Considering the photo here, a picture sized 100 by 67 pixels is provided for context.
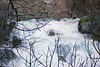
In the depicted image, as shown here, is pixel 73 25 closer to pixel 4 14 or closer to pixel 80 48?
pixel 80 48

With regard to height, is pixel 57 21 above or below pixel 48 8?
below

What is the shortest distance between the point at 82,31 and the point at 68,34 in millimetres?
676

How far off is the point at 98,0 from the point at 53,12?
3102 millimetres

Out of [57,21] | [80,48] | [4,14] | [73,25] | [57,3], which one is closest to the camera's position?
[4,14]

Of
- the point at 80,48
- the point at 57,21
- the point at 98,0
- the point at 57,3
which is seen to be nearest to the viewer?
the point at 80,48

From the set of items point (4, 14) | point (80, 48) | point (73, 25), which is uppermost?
point (4, 14)

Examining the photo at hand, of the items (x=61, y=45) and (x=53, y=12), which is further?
(x=53, y=12)

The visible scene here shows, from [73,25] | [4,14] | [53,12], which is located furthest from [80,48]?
[53,12]

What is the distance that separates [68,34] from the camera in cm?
847

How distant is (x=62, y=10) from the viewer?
488 inches

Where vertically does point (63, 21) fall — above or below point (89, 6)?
below

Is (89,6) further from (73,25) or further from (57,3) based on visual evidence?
(73,25)

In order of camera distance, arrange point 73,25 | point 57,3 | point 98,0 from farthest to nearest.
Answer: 1. point 57,3
2. point 98,0
3. point 73,25

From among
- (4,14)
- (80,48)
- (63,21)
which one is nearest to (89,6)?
(63,21)
